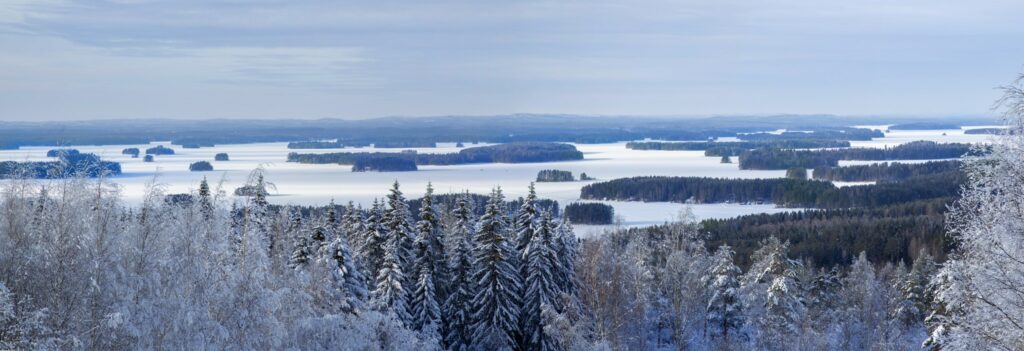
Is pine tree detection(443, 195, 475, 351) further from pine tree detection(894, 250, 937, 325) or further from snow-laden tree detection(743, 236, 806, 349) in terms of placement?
pine tree detection(894, 250, 937, 325)

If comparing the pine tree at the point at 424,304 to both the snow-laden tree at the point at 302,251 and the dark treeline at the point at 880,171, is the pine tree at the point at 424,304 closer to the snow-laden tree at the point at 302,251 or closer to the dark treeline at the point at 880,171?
the snow-laden tree at the point at 302,251

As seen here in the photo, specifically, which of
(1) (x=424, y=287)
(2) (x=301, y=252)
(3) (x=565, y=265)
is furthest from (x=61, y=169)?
(3) (x=565, y=265)

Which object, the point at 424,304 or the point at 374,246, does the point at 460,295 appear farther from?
the point at 374,246

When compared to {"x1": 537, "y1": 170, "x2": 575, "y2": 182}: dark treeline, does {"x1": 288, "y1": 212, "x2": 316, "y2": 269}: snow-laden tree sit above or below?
above

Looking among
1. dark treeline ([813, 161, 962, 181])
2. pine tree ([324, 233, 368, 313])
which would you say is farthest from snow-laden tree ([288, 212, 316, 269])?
dark treeline ([813, 161, 962, 181])

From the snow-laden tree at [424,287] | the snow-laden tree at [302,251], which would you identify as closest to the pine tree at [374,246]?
the snow-laden tree at [424,287]
